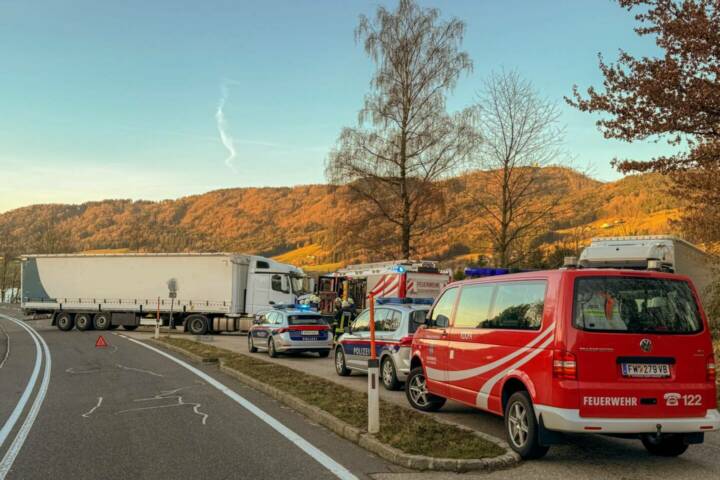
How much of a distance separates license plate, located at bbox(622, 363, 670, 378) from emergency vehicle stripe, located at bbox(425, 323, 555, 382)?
0.79 metres

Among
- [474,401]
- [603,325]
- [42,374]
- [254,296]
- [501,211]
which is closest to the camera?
[603,325]

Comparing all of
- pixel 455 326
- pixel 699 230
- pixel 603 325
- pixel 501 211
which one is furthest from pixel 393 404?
pixel 501 211

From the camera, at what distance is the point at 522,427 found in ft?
22.1

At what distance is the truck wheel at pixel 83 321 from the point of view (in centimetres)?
3409

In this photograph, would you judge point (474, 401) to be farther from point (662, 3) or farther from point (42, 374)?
point (42, 374)

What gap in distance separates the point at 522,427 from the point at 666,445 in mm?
1615

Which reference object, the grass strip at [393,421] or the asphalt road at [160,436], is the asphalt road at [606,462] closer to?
the grass strip at [393,421]

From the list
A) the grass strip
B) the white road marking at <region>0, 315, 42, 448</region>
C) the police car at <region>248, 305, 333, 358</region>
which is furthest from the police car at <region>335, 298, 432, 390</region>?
the white road marking at <region>0, 315, 42, 448</region>

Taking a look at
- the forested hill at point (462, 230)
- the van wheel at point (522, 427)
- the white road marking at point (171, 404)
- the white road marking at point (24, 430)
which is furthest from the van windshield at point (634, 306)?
the forested hill at point (462, 230)

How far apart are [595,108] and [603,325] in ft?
25.4

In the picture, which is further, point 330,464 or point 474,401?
point 474,401

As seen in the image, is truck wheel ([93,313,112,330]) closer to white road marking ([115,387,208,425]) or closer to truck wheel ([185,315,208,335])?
truck wheel ([185,315,208,335])

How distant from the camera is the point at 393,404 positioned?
9852 millimetres

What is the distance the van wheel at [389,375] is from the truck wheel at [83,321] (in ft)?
85.6
